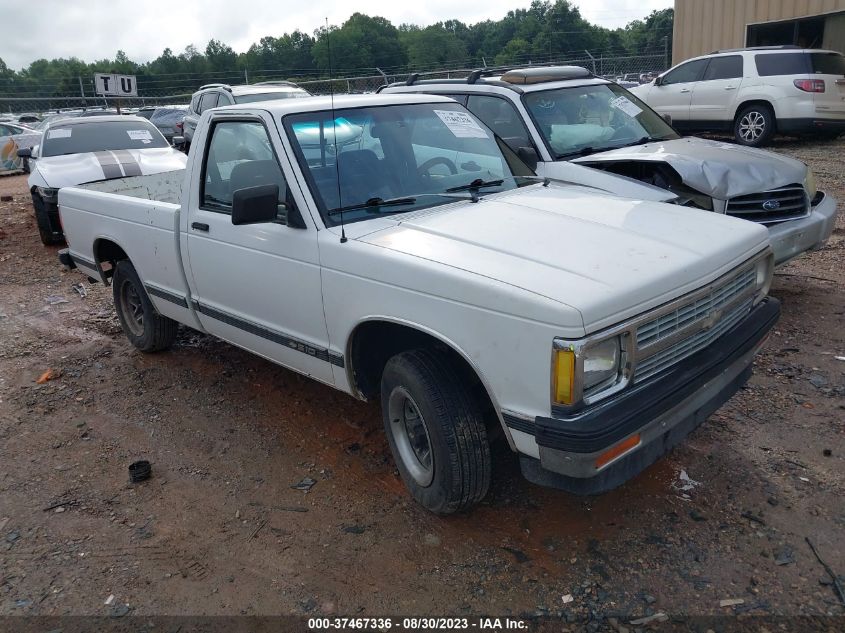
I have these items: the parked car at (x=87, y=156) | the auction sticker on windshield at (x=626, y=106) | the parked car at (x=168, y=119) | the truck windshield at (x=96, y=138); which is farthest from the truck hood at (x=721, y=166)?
the parked car at (x=168, y=119)

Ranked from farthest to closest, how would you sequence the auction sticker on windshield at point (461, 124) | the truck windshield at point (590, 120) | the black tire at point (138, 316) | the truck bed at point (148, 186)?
the truck windshield at point (590, 120), the truck bed at point (148, 186), the black tire at point (138, 316), the auction sticker on windshield at point (461, 124)

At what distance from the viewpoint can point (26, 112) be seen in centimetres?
2723

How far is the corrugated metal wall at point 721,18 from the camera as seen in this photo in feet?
58.0

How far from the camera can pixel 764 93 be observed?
1259cm

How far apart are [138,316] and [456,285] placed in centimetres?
384

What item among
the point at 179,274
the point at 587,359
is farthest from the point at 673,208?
the point at 179,274

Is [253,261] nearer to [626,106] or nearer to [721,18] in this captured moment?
[626,106]

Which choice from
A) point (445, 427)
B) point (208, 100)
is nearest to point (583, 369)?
point (445, 427)

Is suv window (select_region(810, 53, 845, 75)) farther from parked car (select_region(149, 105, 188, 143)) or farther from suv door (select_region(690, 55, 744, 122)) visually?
parked car (select_region(149, 105, 188, 143))

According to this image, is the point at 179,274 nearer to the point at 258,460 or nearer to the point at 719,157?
the point at 258,460

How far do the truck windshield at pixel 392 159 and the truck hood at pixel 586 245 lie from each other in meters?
0.22

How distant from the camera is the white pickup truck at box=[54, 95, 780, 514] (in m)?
2.73

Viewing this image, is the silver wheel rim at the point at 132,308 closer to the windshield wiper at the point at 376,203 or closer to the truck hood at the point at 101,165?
the windshield wiper at the point at 376,203

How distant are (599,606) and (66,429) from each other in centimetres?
356
